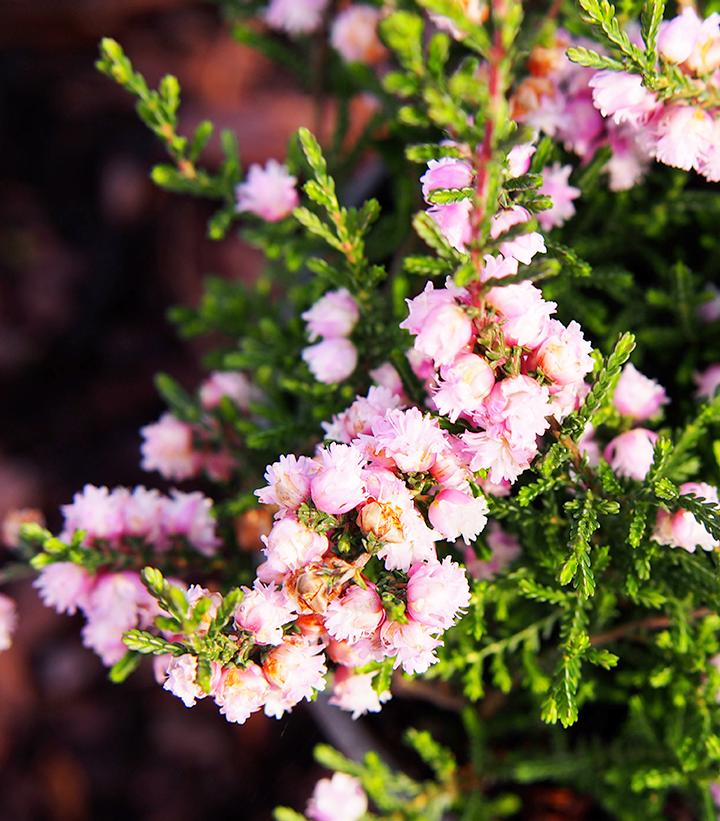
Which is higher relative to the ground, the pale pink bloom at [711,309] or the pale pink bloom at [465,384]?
the pale pink bloom at [711,309]

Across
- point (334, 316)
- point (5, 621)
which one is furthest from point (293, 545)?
point (5, 621)

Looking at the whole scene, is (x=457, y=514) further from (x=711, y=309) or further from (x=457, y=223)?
(x=711, y=309)

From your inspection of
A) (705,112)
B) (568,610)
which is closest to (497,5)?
(705,112)

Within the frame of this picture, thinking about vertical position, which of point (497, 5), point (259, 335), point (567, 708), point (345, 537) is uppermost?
point (259, 335)

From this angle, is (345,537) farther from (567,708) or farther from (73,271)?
(73,271)

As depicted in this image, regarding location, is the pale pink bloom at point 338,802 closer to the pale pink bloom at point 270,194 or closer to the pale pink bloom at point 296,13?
the pale pink bloom at point 270,194

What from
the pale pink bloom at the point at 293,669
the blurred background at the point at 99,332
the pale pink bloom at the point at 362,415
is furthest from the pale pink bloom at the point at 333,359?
the blurred background at the point at 99,332

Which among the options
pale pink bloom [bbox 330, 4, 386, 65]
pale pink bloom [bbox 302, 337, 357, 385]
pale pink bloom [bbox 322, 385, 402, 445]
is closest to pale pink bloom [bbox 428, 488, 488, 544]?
pale pink bloom [bbox 322, 385, 402, 445]
